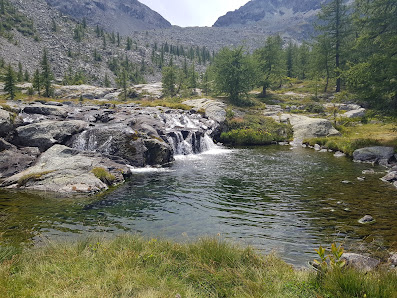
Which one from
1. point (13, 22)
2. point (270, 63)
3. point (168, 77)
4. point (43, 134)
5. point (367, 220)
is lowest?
point (367, 220)

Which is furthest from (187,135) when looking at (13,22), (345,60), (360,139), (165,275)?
(13,22)

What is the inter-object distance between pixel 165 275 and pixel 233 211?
7601 millimetres

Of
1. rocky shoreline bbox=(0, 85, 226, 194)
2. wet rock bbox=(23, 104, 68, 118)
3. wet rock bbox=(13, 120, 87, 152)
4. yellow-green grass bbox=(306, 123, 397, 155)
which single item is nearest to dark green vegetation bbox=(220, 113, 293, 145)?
yellow-green grass bbox=(306, 123, 397, 155)

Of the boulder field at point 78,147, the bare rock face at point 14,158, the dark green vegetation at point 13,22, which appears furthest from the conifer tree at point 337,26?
the dark green vegetation at point 13,22

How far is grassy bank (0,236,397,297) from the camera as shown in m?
5.18

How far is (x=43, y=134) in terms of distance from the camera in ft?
74.7

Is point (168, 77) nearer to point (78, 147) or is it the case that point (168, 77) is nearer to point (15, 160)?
point (78, 147)

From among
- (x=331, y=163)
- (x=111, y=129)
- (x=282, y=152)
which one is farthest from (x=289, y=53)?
(x=111, y=129)

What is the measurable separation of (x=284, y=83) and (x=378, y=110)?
199 ft

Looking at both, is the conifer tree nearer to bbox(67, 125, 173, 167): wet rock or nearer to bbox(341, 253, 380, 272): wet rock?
bbox(67, 125, 173, 167): wet rock

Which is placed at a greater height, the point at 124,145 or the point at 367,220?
the point at 124,145

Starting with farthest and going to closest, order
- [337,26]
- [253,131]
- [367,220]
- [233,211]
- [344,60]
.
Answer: [344,60], [337,26], [253,131], [233,211], [367,220]

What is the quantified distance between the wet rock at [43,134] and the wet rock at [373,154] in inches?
1110

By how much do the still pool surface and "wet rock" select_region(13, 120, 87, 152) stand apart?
322 inches
